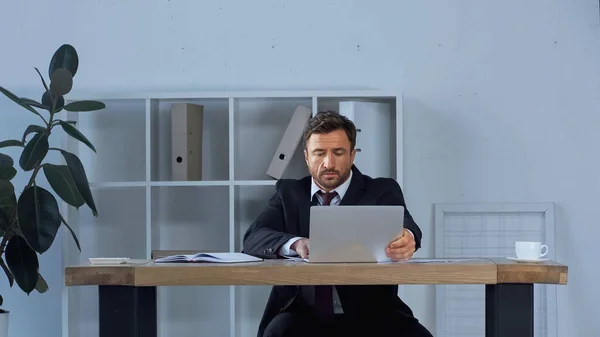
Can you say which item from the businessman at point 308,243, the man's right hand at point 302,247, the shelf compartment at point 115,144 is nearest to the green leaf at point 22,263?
the shelf compartment at point 115,144

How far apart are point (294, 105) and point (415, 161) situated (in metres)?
0.61

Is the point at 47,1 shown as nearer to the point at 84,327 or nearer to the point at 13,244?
the point at 13,244

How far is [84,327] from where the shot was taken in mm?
4055

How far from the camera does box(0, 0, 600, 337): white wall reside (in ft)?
13.1

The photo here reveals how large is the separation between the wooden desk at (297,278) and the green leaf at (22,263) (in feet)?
4.04

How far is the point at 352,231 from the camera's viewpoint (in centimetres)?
235

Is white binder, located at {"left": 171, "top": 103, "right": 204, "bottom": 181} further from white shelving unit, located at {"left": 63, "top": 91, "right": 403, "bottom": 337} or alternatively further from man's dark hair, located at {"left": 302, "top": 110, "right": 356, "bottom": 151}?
man's dark hair, located at {"left": 302, "top": 110, "right": 356, "bottom": 151}

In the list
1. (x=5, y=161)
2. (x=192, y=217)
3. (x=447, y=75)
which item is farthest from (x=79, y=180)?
(x=447, y=75)

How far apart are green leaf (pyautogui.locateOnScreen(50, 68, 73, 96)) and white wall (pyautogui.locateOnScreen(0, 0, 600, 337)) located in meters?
0.54

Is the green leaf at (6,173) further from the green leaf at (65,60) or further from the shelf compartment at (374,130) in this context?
the shelf compartment at (374,130)

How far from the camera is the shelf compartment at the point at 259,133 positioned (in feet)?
13.2

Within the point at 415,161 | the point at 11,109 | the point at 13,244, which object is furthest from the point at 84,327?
the point at 415,161

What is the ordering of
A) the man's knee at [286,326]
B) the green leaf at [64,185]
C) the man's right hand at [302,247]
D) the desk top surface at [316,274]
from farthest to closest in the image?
1. the green leaf at [64,185]
2. the man's knee at [286,326]
3. the man's right hand at [302,247]
4. the desk top surface at [316,274]

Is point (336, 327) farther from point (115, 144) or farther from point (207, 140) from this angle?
point (115, 144)
